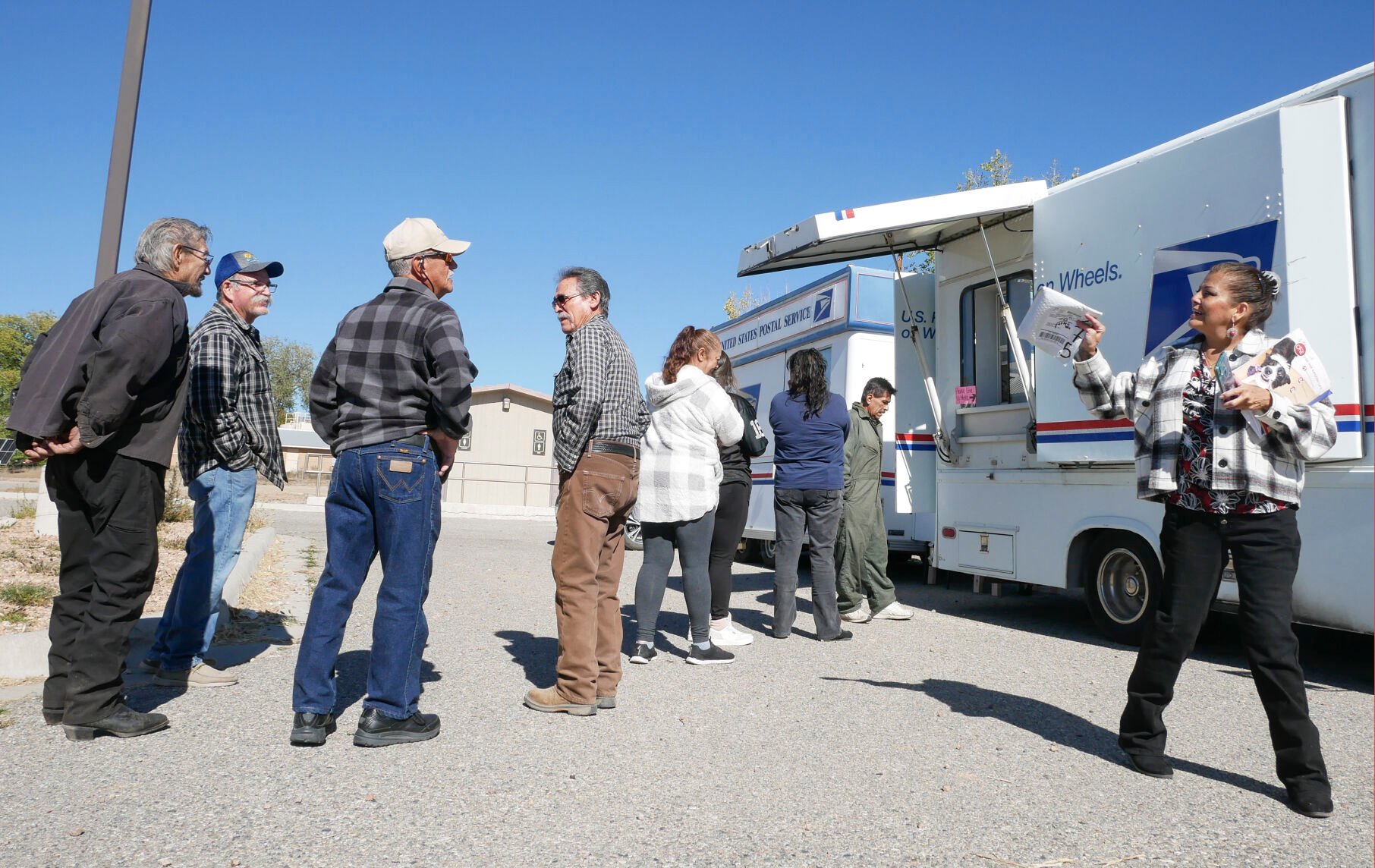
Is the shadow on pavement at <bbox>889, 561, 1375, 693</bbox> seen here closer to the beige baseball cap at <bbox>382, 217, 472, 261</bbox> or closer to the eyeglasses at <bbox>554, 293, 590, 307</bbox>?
the eyeglasses at <bbox>554, 293, 590, 307</bbox>

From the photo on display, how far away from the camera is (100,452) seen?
11.1 feet

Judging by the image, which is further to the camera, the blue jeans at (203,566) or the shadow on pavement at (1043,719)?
the blue jeans at (203,566)

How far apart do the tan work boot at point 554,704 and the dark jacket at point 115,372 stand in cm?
173

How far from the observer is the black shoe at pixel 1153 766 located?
3.29 m

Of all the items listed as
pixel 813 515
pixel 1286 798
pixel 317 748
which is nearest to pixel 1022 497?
pixel 813 515

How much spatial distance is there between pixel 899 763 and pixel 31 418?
3266mm

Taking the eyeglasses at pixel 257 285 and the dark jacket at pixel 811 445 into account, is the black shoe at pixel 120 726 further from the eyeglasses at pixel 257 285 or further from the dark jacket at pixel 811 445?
the dark jacket at pixel 811 445

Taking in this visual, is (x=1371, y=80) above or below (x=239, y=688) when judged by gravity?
above

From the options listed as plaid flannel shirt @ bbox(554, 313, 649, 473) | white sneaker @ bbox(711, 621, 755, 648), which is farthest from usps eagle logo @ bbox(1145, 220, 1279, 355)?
plaid flannel shirt @ bbox(554, 313, 649, 473)

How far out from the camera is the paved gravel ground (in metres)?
2.54

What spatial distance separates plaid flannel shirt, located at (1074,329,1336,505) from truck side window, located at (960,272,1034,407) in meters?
3.49

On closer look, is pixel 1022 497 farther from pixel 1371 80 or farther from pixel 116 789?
pixel 116 789

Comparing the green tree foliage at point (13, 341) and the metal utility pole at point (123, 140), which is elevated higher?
the green tree foliage at point (13, 341)

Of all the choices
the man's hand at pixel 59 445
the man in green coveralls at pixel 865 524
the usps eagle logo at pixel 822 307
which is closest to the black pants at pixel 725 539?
the man in green coveralls at pixel 865 524
